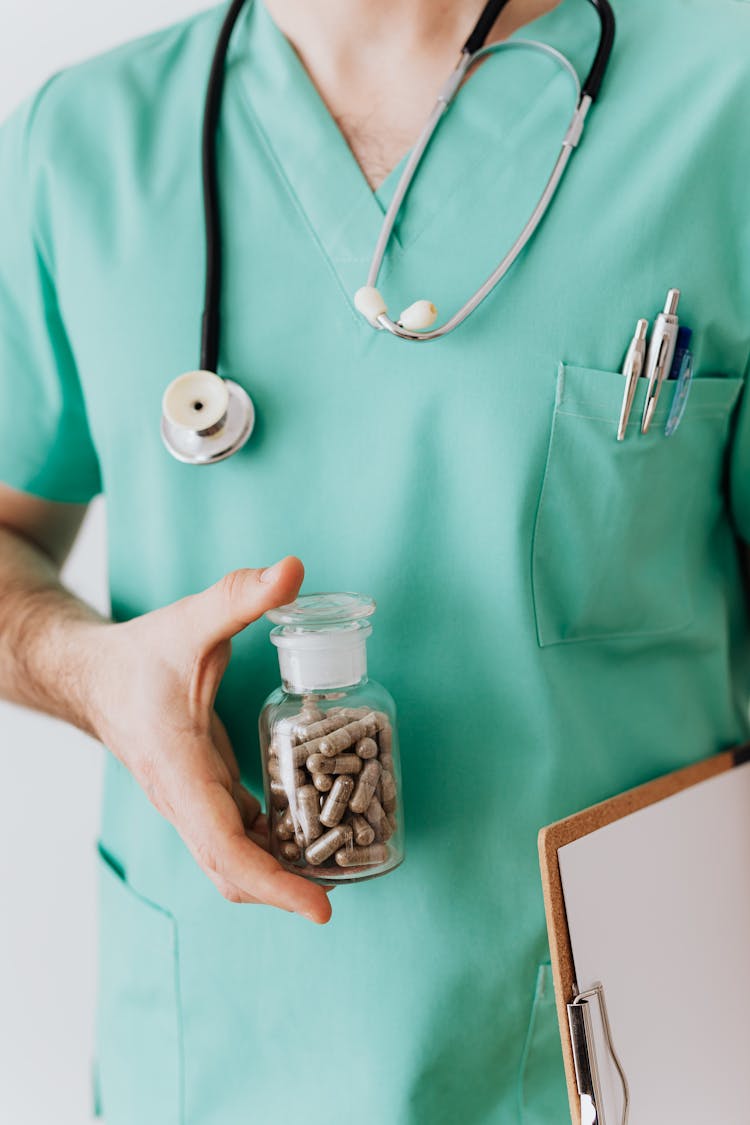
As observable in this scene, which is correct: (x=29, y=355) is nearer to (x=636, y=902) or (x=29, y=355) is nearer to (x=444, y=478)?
(x=444, y=478)

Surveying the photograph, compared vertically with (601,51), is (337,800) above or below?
below

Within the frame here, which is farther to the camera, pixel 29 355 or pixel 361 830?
pixel 29 355

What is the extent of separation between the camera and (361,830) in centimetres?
63

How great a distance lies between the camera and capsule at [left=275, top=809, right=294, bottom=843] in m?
0.64

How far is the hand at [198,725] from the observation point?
610 mm

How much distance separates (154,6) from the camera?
110 cm

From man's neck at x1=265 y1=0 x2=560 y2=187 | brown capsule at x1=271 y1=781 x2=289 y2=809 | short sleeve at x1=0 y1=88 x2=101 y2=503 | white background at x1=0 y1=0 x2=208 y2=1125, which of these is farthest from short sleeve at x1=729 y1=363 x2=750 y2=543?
white background at x1=0 y1=0 x2=208 y2=1125

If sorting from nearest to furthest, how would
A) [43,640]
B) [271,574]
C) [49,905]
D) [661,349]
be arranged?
[271,574], [661,349], [43,640], [49,905]

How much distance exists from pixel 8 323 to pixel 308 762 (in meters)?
0.48

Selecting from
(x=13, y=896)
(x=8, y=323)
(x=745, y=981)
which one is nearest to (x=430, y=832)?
(x=745, y=981)

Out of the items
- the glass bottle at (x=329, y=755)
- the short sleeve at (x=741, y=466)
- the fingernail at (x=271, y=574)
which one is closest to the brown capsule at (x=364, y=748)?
the glass bottle at (x=329, y=755)

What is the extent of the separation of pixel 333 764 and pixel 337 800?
0.07 feet

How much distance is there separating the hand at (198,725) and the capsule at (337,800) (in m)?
0.04

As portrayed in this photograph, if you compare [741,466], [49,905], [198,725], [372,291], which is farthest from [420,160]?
[49,905]
